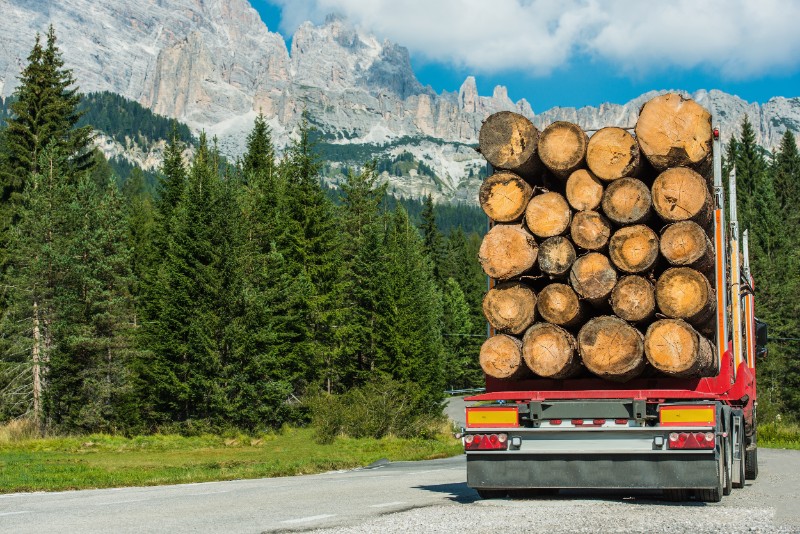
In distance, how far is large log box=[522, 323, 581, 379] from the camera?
33.4 ft

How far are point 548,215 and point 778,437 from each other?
2358cm

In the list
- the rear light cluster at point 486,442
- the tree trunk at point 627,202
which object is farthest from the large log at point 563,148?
the rear light cluster at point 486,442

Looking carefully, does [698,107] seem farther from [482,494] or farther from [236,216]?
[236,216]

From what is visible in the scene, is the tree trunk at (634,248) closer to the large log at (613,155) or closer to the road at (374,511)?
the large log at (613,155)

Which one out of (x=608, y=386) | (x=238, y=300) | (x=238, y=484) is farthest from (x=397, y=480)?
(x=238, y=300)

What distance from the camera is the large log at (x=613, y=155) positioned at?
406 inches

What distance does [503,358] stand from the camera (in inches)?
412

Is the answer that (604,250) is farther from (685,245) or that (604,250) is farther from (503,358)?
(503,358)

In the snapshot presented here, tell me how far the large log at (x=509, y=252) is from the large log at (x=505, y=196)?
0.53ft

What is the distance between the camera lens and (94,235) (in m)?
37.9

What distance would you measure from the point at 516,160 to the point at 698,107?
213 centimetres

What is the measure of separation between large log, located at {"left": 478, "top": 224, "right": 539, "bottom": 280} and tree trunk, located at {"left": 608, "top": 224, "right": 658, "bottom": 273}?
94 centimetres

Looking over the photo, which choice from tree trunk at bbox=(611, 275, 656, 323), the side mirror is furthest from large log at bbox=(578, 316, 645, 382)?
the side mirror

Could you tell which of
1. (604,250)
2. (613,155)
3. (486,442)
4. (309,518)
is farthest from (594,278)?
(309,518)
